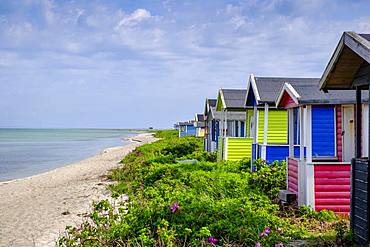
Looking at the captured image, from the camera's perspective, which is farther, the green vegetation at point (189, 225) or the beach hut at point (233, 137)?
the beach hut at point (233, 137)

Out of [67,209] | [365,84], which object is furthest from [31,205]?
[365,84]

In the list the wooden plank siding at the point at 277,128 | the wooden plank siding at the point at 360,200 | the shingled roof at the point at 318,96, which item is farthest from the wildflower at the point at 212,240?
the wooden plank siding at the point at 277,128

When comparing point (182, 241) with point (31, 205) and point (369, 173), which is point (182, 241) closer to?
point (369, 173)

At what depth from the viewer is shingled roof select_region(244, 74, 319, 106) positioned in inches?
646

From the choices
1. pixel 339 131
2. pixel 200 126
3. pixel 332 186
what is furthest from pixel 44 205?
pixel 200 126

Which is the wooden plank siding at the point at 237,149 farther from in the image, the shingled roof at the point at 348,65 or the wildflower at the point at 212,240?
the wildflower at the point at 212,240

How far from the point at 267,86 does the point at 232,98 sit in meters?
5.48

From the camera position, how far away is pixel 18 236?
11641 millimetres

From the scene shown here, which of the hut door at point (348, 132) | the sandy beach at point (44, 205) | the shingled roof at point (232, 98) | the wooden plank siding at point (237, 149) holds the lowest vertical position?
the sandy beach at point (44, 205)

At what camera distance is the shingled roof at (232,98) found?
22062 millimetres

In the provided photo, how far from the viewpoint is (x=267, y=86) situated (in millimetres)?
17328

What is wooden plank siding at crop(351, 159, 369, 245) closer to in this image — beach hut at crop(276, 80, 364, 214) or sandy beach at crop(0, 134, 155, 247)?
beach hut at crop(276, 80, 364, 214)

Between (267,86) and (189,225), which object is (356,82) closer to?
(189,225)

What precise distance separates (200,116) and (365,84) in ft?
182
